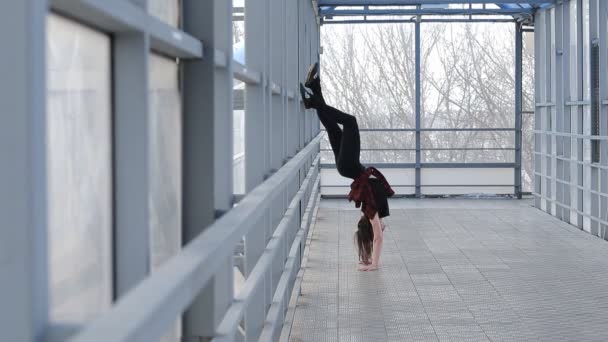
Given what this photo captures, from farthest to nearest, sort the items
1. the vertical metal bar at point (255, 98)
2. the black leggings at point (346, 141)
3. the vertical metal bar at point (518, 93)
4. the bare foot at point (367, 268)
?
the vertical metal bar at point (518, 93), the bare foot at point (367, 268), the black leggings at point (346, 141), the vertical metal bar at point (255, 98)

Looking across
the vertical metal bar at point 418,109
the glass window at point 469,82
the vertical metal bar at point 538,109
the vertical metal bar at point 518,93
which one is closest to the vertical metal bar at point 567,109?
the vertical metal bar at point 538,109

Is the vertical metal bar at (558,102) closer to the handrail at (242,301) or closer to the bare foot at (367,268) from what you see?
the bare foot at (367,268)

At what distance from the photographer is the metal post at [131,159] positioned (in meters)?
2.05

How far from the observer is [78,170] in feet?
5.99

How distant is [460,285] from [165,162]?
224 inches

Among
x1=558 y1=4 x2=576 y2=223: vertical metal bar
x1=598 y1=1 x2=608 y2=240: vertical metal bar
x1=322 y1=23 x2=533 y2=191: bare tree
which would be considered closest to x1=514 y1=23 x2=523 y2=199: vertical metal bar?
x1=558 y1=4 x2=576 y2=223: vertical metal bar

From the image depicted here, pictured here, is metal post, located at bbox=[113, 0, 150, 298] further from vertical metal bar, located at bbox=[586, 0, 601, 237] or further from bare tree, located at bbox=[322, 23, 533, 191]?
bare tree, located at bbox=[322, 23, 533, 191]

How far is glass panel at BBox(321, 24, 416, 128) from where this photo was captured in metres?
20.3

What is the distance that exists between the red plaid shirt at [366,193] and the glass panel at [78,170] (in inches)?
273

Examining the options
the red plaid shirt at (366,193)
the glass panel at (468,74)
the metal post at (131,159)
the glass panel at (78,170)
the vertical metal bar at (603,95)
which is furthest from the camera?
the glass panel at (468,74)

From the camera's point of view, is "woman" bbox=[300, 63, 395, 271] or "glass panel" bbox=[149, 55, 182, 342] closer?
"glass panel" bbox=[149, 55, 182, 342]

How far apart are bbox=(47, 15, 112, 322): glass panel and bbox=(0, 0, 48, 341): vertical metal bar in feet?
1.02

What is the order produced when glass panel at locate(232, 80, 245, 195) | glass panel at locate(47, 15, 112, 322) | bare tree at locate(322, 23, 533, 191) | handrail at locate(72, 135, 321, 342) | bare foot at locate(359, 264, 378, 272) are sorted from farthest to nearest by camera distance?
bare tree at locate(322, 23, 533, 191) → bare foot at locate(359, 264, 378, 272) → glass panel at locate(232, 80, 245, 195) → glass panel at locate(47, 15, 112, 322) → handrail at locate(72, 135, 321, 342)

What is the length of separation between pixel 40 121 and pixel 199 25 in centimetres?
170
